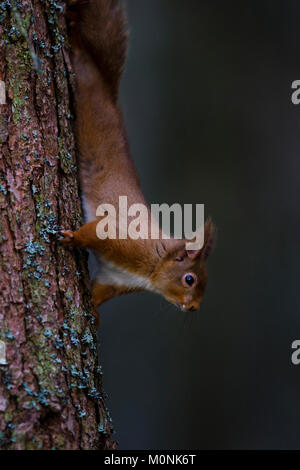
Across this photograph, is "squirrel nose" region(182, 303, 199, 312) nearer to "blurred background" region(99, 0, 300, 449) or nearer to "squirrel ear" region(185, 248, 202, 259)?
"squirrel ear" region(185, 248, 202, 259)

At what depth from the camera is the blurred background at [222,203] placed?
599 cm

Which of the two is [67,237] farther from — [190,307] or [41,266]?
[190,307]

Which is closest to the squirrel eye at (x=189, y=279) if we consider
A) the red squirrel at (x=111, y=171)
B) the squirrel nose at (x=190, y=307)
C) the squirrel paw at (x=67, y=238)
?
the red squirrel at (x=111, y=171)

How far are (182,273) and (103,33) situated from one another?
129 cm

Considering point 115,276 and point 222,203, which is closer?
point 115,276

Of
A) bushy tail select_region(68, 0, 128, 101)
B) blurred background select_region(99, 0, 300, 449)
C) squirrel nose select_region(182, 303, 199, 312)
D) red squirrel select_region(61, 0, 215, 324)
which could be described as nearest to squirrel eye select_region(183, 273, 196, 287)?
red squirrel select_region(61, 0, 215, 324)

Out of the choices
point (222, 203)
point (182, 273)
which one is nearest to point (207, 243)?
point (182, 273)

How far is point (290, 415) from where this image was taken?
20.3ft

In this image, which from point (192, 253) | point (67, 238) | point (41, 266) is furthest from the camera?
point (192, 253)

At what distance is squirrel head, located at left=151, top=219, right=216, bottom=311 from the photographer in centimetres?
→ 325

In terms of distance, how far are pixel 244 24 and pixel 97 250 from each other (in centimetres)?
424

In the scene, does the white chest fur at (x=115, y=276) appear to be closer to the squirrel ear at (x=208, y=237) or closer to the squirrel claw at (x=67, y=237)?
the squirrel ear at (x=208, y=237)

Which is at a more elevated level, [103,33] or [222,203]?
[103,33]

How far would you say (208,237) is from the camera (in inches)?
127
